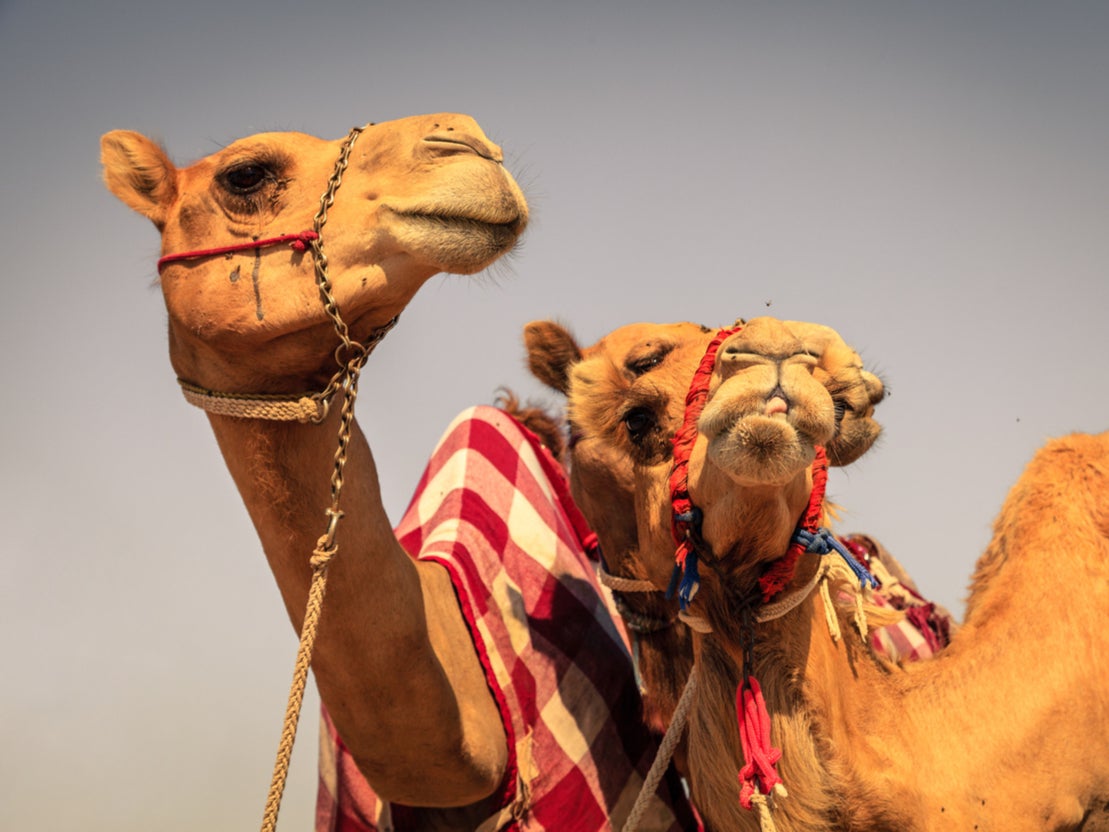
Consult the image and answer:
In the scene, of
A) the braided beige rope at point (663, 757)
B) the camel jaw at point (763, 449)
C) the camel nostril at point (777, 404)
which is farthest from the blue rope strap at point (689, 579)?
the braided beige rope at point (663, 757)

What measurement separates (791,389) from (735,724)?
2.95 ft

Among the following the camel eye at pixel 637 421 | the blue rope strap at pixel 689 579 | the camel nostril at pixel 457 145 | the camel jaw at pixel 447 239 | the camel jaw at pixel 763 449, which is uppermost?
the camel nostril at pixel 457 145

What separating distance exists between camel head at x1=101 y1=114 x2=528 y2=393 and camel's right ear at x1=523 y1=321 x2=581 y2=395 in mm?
1577

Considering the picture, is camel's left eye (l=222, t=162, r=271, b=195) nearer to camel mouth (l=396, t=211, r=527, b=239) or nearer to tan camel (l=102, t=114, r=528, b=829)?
tan camel (l=102, t=114, r=528, b=829)

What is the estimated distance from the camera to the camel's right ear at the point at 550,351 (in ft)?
16.1

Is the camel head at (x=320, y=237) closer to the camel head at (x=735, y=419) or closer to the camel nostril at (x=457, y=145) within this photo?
the camel nostril at (x=457, y=145)

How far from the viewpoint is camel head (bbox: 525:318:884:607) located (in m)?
2.78

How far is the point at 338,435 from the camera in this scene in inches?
134

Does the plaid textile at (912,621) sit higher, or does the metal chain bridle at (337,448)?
the metal chain bridle at (337,448)

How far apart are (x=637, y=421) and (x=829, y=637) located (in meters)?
0.78

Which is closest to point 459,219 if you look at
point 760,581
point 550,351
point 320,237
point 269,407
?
point 320,237

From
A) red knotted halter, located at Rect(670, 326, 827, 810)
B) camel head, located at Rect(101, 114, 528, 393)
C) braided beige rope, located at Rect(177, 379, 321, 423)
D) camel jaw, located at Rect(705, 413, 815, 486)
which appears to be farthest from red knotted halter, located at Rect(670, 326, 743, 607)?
braided beige rope, located at Rect(177, 379, 321, 423)

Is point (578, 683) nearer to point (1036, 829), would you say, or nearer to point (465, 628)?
point (465, 628)

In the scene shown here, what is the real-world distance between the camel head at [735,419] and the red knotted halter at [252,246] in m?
0.91
